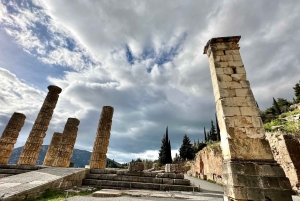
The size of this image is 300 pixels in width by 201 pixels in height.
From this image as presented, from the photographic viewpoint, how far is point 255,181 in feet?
11.1

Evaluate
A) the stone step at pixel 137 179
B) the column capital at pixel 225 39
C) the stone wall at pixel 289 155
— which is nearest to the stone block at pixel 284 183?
the column capital at pixel 225 39

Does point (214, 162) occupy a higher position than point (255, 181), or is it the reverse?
point (214, 162)

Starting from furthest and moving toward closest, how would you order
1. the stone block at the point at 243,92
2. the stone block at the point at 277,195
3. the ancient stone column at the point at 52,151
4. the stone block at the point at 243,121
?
the ancient stone column at the point at 52,151, the stone block at the point at 243,92, the stone block at the point at 243,121, the stone block at the point at 277,195

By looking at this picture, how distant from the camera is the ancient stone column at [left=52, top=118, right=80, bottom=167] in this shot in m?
11.7

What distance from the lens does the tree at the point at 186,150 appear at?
42444 millimetres

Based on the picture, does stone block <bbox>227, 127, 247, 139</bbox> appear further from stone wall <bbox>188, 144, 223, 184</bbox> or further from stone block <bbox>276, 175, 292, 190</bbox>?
stone wall <bbox>188, 144, 223, 184</bbox>

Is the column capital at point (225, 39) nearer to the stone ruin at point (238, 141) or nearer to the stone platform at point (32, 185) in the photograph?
the stone ruin at point (238, 141)

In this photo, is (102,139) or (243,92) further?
(102,139)

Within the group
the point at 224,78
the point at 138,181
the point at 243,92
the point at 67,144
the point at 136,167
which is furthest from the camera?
the point at 67,144

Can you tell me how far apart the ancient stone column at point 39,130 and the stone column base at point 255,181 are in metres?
13.1

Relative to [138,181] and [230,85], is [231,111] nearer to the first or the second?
[230,85]

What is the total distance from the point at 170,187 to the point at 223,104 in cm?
553

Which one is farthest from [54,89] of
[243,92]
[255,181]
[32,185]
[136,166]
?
[255,181]

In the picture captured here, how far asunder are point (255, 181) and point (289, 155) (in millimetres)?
6328
